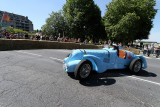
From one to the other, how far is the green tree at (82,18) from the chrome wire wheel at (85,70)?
2511cm

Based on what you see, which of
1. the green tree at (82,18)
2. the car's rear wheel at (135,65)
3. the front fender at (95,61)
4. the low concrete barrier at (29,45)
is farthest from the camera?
the green tree at (82,18)

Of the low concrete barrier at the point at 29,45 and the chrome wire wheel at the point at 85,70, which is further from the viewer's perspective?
the low concrete barrier at the point at 29,45

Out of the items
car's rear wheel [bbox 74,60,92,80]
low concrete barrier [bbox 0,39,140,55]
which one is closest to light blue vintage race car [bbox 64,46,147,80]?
car's rear wheel [bbox 74,60,92,80]

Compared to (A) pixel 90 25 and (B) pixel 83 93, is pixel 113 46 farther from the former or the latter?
(A) pixel 90 25

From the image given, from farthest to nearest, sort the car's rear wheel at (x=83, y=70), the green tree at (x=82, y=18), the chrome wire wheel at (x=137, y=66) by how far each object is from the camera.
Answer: the green tree at (x=82, y=18) → the chrome wire wheel at (x=137, y=66) → the car's rear wheel at (x=83, y=70)

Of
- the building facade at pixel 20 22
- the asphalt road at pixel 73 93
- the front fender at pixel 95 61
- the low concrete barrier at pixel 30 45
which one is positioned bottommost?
the asphalt road at pixel 73 93

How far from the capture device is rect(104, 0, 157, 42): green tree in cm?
2391

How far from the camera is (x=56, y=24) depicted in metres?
28.9

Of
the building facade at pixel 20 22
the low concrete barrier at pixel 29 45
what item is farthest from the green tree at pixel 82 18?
the building facade at pixel 20 22

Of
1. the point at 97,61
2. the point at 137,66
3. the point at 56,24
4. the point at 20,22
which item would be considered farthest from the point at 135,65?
the point at 20,22

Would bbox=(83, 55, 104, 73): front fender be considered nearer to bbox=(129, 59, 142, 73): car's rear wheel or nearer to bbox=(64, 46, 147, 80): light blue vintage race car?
bbox=(64, 46, 147, 80): light blue vintage race car

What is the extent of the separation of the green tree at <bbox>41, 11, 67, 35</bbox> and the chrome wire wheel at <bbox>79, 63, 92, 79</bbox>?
26205 mm

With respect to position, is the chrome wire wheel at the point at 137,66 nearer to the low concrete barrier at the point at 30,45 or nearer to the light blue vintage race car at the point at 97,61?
the light blue vintage race car at the point at 97,61

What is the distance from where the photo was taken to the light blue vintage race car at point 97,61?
11.9 ft
